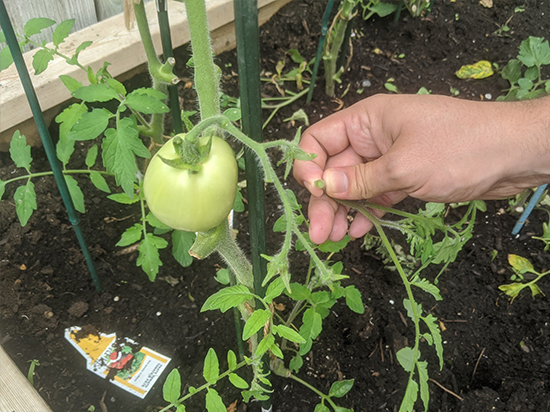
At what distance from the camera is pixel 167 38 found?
1.16 meters

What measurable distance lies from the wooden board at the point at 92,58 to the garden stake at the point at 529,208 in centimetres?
165

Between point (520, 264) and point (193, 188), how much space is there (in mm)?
1582

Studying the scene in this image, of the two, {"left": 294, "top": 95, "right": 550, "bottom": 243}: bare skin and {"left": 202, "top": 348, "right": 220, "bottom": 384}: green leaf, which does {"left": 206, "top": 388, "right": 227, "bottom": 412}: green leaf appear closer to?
{"left": 202, "top": 348, "right": 220, "bottom": 384}: green leaf

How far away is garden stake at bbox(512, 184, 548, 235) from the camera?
175 centimetres

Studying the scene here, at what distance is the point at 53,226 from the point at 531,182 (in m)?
1.66

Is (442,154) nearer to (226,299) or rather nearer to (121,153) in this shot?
(226,299)

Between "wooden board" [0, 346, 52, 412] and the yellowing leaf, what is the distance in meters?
2.38

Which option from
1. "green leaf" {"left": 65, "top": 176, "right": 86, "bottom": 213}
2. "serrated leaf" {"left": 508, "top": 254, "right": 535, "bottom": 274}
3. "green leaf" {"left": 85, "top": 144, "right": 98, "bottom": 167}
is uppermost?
"green leaf" {"left": 85, "top": 144, "right": 98, "bottom": 167}

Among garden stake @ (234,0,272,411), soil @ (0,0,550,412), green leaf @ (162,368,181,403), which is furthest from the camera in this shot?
soil @ (0,0,550,412)

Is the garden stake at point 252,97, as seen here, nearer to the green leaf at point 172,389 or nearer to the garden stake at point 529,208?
the green leaf at point 172,389

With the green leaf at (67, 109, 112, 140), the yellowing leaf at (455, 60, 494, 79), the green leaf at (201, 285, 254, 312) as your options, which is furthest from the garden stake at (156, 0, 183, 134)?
the yellowing leaf at (455, 60, 494, 79)

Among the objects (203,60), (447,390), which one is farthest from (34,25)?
(447,390)

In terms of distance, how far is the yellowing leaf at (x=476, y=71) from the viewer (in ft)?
8.00

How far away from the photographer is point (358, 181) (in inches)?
44.5
